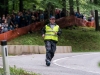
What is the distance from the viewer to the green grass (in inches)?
998

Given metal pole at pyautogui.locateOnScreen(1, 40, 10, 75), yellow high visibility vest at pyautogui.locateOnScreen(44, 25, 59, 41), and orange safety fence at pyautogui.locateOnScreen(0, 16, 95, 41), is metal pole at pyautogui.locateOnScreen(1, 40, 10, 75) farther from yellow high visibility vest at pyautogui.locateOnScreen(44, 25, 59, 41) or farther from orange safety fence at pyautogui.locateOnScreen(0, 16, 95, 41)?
orange safety fence at pyautogui.locateOnScreen(0, 16, 95, 41)

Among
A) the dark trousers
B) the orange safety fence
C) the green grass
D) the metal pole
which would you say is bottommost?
the green grass

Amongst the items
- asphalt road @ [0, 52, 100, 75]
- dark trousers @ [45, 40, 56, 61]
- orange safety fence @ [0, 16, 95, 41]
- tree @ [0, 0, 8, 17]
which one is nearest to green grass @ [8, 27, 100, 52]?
orange safety fence @ [0, 16, 95, 41]

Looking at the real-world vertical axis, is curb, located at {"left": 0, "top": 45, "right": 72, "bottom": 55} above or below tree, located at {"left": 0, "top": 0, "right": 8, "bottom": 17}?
below

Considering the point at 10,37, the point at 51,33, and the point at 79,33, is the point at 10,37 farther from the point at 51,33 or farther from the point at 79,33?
the point at 51,33

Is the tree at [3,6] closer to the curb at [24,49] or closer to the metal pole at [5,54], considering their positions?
the curb at [24,49]

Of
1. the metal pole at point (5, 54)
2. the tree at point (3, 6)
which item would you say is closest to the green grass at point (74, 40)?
the tree at point (3, 6)

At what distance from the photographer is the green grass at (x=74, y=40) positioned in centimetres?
2536

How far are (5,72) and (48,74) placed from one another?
3912 millimetres

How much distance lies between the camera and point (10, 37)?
81.2ft

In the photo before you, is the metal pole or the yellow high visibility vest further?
the yellow high visibility vest

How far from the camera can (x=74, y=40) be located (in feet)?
92.5

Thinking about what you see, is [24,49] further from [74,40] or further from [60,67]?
[60,67]

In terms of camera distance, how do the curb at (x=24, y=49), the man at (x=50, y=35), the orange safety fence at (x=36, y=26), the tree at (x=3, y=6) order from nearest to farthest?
the man at (x=50, y=35), the curb at (x=24, y=49), the orange safety fence at (x=36, y=26), the tree at (x=3, y=6)
